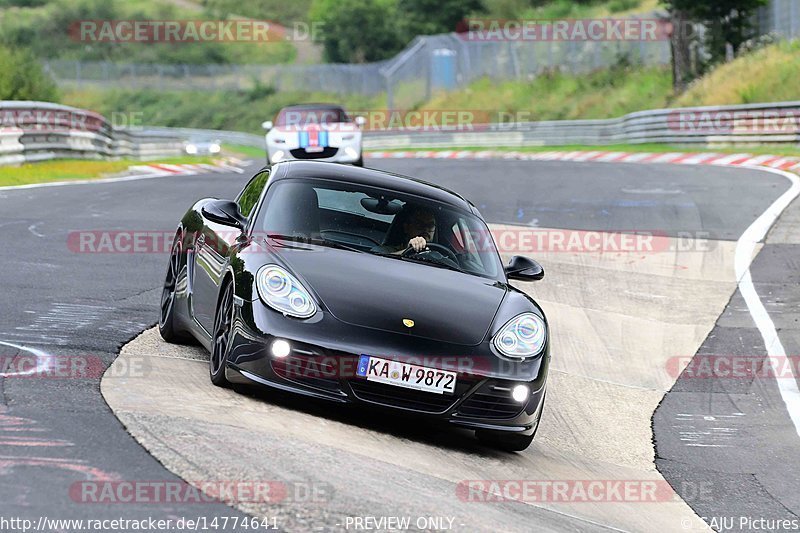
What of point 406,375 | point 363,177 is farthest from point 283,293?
point 363,177

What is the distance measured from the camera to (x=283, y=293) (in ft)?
21.4

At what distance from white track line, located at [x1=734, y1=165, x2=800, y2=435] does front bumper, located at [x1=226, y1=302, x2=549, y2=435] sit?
2386 mm

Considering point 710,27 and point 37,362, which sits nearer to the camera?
point 37,362

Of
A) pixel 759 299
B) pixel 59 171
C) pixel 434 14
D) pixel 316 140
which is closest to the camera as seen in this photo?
pixel 759 299

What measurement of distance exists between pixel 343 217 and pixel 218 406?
1835 mm

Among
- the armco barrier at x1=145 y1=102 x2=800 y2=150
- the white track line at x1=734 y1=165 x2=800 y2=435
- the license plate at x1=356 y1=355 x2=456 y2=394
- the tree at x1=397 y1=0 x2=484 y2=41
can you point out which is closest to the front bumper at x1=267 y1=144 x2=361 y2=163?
the white track line at x1=734 y1=165 x2=800 y2=435

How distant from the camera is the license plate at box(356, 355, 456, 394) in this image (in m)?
6.29

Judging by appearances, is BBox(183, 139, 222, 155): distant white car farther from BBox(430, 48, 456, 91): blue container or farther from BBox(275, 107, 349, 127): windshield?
BBox(430, 48, 456, 91): blue container

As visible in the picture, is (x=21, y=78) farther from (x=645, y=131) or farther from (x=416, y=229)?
(x=416, y=229)

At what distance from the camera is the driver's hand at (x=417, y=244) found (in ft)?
25.1

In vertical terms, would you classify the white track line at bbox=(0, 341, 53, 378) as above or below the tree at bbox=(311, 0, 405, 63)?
above

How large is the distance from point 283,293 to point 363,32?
279 ft

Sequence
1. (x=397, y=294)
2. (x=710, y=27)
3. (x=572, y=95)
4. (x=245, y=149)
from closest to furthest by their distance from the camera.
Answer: (x=397, y=294), (x=710, y=27), (x=245, y=149), (x=572, y=95)

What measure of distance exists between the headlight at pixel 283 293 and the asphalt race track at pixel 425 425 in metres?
0.48
